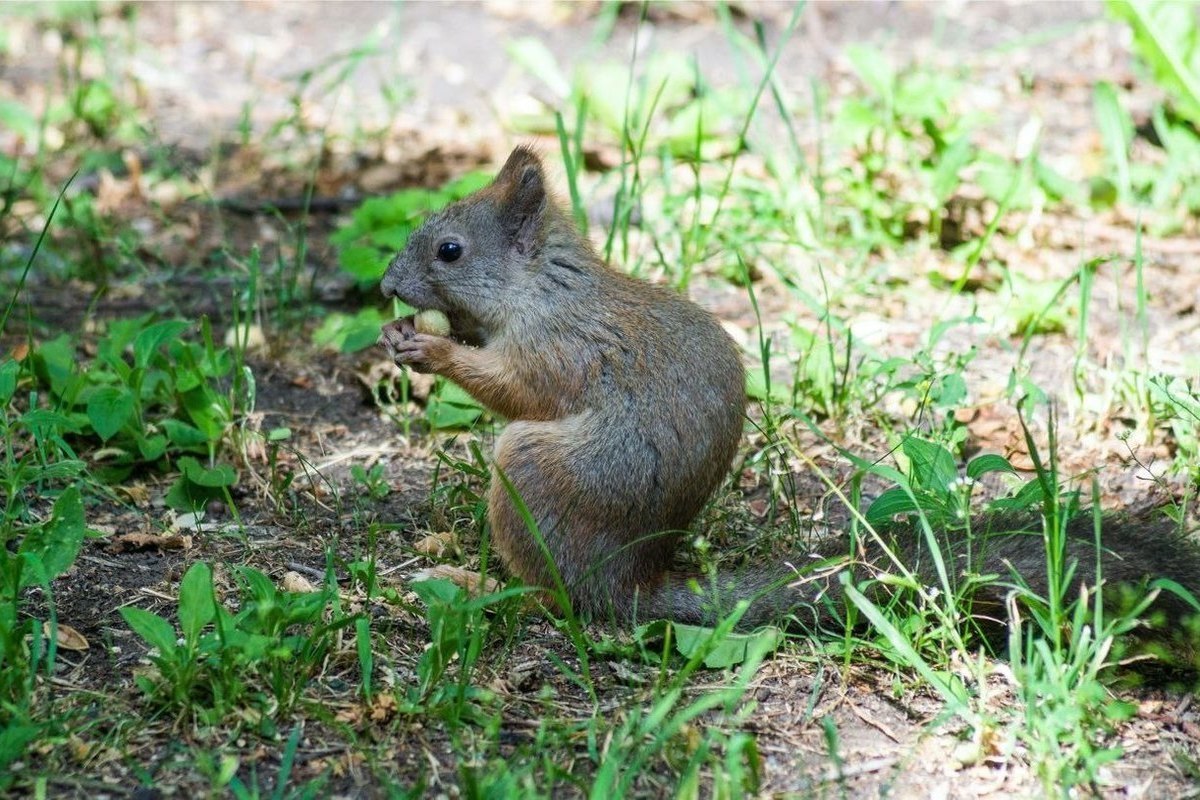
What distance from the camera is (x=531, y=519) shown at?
277cm

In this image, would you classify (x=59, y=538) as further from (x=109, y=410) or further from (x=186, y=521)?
(x=109, y=410)

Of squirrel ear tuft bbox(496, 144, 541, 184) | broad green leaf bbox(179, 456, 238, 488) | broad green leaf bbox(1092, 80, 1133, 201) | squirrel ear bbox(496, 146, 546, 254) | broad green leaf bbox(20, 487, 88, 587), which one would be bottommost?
broad green leaf bbox(179, 456, 238, 488)

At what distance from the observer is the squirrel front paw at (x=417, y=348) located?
3.28 meters

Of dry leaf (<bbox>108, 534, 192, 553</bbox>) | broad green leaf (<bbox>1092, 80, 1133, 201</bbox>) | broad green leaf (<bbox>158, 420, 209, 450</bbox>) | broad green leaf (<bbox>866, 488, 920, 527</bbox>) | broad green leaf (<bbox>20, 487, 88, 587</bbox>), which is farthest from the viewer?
broad green leaf (<bbox>1092, 80, 1133, 201</bbox>)

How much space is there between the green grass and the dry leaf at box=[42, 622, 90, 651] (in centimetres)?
3

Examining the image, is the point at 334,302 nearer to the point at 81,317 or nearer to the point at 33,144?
the point at 81,317

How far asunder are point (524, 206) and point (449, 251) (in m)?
0.24

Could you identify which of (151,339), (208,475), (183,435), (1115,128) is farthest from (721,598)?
(1115,128)

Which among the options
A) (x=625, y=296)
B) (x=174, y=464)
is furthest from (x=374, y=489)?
(x=625, y=296)

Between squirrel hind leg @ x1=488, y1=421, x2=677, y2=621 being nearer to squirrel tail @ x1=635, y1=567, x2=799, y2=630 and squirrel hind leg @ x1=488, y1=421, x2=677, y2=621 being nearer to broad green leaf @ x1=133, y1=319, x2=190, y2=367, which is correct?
squirrel tail @ x1=635, y1=567, x2=799, y2=630

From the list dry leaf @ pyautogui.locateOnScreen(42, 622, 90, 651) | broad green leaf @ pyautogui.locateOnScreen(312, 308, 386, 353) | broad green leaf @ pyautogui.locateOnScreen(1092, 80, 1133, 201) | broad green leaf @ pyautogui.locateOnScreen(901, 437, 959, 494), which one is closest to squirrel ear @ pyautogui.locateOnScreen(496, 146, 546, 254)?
broad green leaf @ pyautogui.locateOnScreen(312, 308, 386, 353)

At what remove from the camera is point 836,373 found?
391 centimetres

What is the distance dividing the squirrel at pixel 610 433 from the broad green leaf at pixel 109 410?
711mm

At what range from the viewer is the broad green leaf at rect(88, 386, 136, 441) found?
3.36 meters
